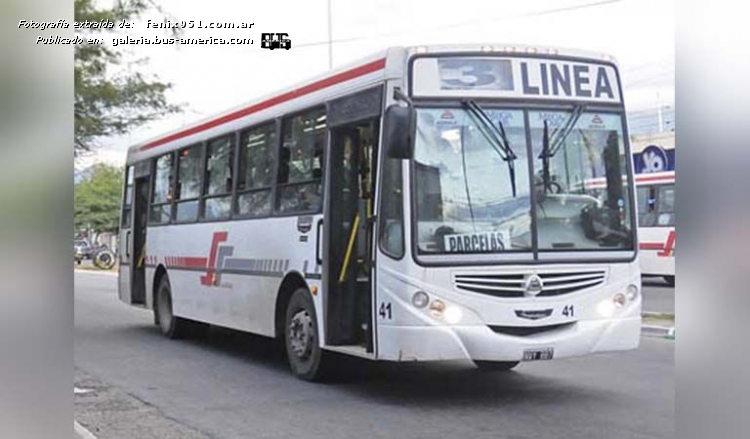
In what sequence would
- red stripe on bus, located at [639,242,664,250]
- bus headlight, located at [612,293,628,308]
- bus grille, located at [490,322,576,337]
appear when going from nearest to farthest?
bus grille, located at [490,322,576,337] < bus headlight, located at [612,293,628,308] < red stripe on bus, located at [639,242,664,250]

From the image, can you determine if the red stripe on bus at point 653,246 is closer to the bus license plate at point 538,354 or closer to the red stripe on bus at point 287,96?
the bus license plate at point 538,354

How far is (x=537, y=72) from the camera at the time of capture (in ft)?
23.6

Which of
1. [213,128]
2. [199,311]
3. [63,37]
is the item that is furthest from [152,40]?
[199,311]

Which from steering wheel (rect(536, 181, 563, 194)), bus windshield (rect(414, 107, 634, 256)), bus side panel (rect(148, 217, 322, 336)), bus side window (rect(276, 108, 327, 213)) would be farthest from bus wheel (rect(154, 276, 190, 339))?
steering wheel (rect(536, 181, 563, 194))

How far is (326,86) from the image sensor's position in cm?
834

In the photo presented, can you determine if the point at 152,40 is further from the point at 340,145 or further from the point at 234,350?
the point at 234,350

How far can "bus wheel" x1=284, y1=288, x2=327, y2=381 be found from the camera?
8.37m

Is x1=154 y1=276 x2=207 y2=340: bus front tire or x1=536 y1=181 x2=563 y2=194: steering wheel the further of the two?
x1=154 y1=276 x2=207 y2=340: bus front tire

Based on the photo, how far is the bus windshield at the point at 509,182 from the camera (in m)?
7.00

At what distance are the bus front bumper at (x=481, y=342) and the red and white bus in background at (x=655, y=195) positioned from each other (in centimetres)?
79

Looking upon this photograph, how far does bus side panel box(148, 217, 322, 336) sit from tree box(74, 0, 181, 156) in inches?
62.4

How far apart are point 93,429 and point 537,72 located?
4483 millimetres

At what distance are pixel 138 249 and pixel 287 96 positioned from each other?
19.1ft

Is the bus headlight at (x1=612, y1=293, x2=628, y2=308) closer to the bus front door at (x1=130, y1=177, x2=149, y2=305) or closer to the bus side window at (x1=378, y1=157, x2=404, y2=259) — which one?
the bus side window at (x1=378, y1=157, x2=404, y2=259)
